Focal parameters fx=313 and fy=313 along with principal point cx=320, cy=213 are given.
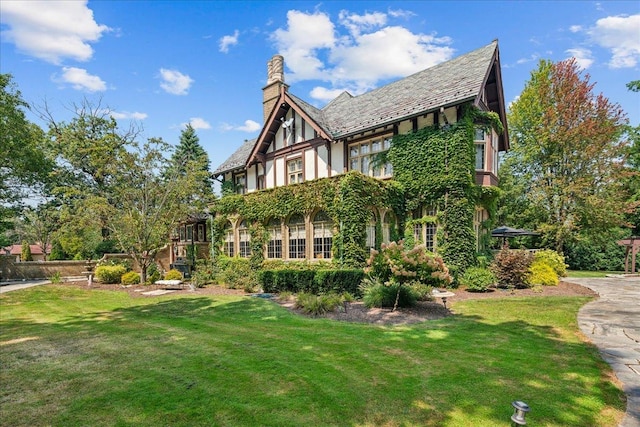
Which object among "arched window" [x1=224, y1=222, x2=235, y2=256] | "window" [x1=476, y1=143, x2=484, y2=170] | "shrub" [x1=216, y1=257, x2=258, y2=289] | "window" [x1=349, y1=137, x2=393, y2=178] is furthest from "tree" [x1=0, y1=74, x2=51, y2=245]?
"window" [x1=476, y1=143, x2=484, y2=170]

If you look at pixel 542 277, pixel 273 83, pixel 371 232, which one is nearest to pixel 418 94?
pixel 371 232

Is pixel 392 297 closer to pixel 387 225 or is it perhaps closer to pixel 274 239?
pixel 387 225

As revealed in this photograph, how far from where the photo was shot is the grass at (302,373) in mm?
3770

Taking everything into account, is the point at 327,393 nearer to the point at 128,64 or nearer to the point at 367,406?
the point at 367,406

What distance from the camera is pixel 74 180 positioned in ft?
104

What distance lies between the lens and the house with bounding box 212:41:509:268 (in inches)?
610

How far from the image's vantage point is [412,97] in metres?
17.2

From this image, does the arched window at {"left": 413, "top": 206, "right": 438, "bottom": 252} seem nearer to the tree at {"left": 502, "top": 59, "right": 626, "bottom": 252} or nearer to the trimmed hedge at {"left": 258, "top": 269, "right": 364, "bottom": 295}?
the trimmed hedge at {"left": 258, "top": 269, "right": 364, "bottom": 295}

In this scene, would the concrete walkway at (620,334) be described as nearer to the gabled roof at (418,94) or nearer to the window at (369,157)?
the gabled roof at (418,94)

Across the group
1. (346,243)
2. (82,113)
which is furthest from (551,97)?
(82,113)

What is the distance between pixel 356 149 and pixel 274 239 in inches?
284

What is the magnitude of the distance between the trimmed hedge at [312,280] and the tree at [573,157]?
65.3 ft

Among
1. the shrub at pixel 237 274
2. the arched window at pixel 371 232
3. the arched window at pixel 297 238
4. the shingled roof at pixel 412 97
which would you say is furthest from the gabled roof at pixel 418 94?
the shrub at pixel 237 274

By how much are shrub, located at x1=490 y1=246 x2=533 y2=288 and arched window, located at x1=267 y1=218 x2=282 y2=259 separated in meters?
11.2
